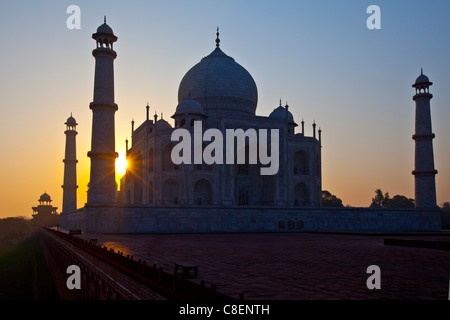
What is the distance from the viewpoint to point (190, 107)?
4291cm

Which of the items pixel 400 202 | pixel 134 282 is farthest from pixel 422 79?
pixel 400 202

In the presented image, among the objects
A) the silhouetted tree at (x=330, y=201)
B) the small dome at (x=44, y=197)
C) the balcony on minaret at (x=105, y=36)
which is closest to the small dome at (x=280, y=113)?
the balcony on minaret at (x=105, y=36)

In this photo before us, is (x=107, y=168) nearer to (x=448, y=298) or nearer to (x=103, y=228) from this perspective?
(x=103, y=228)

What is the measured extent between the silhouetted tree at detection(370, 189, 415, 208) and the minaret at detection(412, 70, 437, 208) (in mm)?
42083

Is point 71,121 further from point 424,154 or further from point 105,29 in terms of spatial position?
point 424,154

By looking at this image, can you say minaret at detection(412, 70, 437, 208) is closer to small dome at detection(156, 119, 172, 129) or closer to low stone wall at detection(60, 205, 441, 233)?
low stone wall at detection(60, 205, 441, 233)

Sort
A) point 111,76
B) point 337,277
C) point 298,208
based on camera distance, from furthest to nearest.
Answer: point 298,208 < point 111,76 < point 337,277

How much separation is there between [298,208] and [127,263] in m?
Result: 29.4

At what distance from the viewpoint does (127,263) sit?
923 cm

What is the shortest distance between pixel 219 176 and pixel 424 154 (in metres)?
18.0

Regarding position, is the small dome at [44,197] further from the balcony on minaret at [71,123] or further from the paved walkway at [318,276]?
the paved walkway at [318,276]

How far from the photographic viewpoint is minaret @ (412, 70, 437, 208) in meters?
41.2
